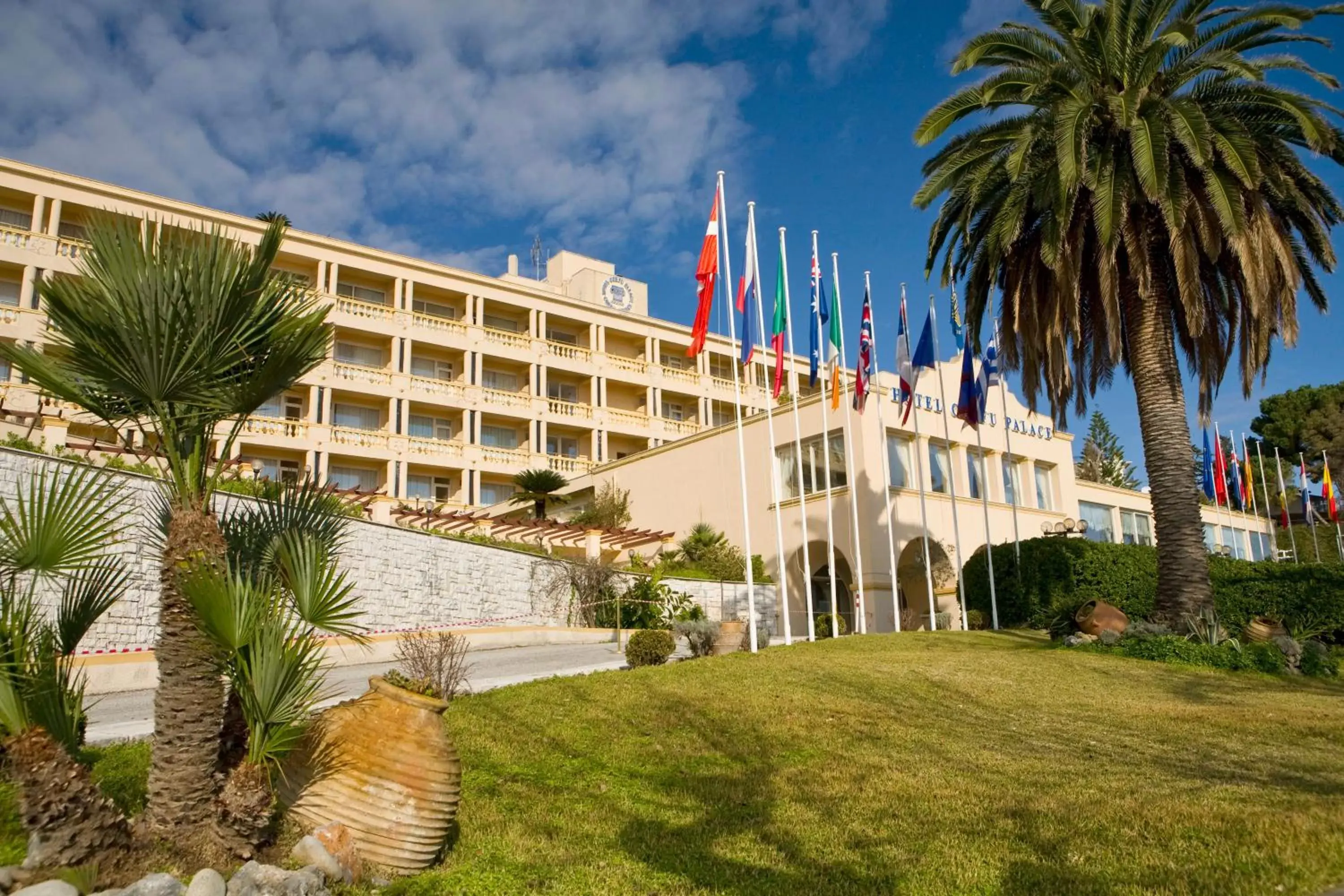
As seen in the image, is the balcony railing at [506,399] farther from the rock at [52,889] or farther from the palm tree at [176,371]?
the rock at [52,889]

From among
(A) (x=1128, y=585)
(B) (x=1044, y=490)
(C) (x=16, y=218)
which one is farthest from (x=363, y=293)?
(A) (x=1128, y=585)

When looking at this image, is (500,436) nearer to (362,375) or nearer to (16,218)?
(362,375)

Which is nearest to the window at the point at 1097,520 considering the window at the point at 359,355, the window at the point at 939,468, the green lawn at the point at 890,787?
the window at the point at 939,468

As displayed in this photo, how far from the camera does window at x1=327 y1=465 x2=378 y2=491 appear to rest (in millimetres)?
41781

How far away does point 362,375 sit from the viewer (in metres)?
42.0

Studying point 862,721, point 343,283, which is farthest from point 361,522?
point 343,283

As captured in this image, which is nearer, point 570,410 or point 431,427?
point 431,427

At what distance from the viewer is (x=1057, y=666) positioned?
17234 millimetres

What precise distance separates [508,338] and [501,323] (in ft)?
8.74

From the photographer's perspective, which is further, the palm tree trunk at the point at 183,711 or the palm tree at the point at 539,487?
the palm tree at the point at 539,487

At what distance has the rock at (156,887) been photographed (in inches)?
181

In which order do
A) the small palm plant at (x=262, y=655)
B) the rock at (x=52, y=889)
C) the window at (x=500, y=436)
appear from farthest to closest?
the window at (x=500, y=436) → the small palm plant at (x=262, y=655) → the rock at (x=52, y=889)

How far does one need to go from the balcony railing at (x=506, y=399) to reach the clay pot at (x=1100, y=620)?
99.4 ft

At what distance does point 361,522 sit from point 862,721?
13.4 metres
